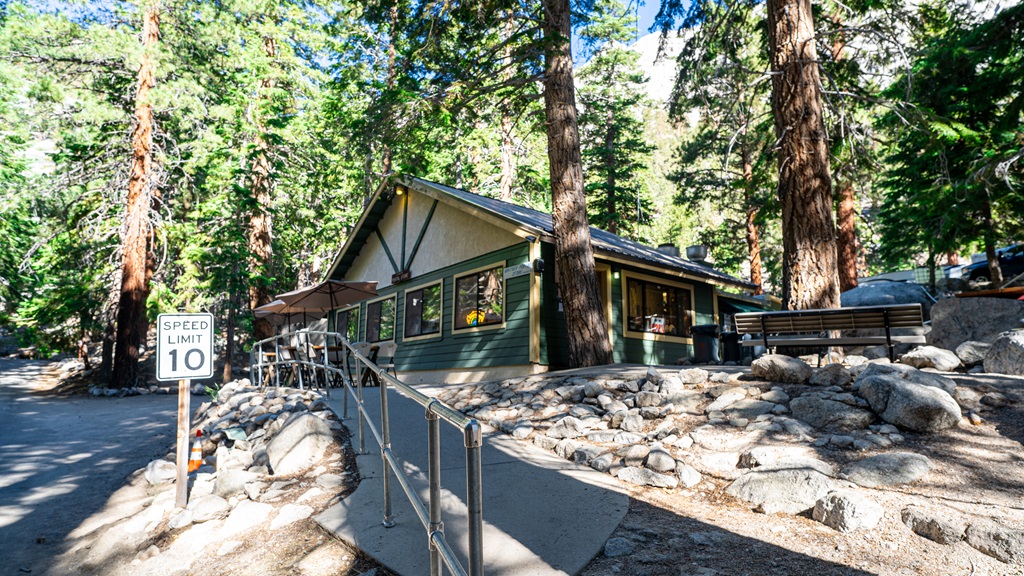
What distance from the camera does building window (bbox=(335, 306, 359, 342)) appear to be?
19.1 m

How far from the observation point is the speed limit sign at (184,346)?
5.45 meters

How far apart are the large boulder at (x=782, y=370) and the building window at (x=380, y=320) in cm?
1182

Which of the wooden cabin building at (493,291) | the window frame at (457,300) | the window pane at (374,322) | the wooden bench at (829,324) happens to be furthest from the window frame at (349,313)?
the wooden bench at (829,324)

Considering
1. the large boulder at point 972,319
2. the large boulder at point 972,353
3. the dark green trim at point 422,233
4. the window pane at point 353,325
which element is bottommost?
the large boulder at point 972,353

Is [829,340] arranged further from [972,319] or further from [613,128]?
[613,128]

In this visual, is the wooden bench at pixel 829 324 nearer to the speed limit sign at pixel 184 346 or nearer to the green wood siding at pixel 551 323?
the green wood siding at pixel 551 323

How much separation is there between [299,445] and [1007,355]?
761cm

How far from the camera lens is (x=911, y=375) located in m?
5.28

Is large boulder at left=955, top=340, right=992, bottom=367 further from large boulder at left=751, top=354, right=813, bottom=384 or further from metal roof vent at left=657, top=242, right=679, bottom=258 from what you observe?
metal roof vent at left=657, top=242, right=679, bottom=258

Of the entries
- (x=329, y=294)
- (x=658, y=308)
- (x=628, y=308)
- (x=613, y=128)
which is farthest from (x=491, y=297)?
(x=613, y=128)

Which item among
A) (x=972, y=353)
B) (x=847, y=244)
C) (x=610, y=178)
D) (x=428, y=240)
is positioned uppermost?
(x=610, y=178)

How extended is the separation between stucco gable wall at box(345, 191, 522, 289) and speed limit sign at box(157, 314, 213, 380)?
6979mm

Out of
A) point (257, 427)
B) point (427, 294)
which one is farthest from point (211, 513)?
point (427, 294)

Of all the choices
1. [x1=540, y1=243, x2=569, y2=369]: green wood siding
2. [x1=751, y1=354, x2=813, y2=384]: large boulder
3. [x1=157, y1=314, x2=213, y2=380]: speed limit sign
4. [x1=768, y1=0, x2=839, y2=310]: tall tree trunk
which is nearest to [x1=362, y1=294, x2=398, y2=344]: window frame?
[x1=540, y1=243, x2=569, y2=369]: green wood siding
